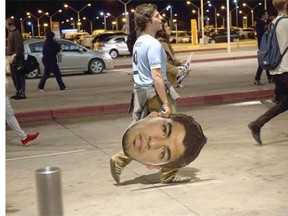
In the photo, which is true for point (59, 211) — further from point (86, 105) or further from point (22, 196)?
point (86, 105)

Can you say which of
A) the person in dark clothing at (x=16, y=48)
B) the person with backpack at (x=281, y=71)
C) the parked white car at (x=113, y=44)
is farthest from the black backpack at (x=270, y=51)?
the parked white car at (x=113, y=44)

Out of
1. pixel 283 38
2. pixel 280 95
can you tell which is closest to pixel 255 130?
pixel 280 95

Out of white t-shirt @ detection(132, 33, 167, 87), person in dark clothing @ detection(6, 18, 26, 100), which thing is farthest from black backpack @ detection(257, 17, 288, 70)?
person in dark clothing @ detection(6, 18, 26, 100)

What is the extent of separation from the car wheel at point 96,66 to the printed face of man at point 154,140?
16.9 m

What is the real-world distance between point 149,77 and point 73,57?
16549 millimetres

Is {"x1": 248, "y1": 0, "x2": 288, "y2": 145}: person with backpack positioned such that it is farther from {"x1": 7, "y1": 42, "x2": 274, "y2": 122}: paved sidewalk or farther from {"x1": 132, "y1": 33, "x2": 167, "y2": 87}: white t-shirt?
{"x1": 7, "y1": 42, "x2": 274, "y2": 122}: paved sidewalk

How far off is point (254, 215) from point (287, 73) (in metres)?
2.97

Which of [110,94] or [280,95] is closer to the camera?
[280,95]

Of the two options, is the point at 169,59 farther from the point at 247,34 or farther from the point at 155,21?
the point at 247,34

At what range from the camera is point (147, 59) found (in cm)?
604

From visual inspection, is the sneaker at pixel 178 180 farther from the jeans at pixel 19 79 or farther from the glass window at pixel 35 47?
the glass window at pixel 35 47

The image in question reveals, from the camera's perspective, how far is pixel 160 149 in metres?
5.95

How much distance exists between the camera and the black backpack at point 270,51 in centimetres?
756
